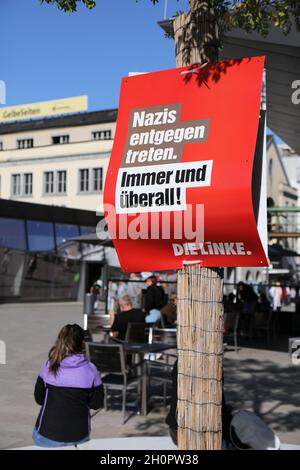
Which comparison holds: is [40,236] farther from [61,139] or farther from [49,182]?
[61,139]

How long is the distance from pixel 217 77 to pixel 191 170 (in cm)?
53

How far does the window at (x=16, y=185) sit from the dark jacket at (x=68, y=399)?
49.5m

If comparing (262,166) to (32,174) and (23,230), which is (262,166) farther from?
(32,174)

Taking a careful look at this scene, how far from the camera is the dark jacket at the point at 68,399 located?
4.43 metres

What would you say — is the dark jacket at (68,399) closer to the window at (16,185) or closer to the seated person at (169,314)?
the seated person at (169,314)

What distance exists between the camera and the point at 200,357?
335 cm

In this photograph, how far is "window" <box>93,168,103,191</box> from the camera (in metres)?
49.0

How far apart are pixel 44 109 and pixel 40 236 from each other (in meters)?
37.4

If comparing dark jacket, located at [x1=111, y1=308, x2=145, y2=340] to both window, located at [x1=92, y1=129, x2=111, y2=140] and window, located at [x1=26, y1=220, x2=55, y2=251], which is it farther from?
window, located at [x1=92, y1=129, x2=111, y2=140]

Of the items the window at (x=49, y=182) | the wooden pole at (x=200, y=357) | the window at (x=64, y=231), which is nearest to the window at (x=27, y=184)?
the window at (x=49, y=182)

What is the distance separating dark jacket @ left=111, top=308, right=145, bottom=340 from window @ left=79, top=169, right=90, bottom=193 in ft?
134

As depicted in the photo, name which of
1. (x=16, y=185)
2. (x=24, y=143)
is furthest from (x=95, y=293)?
(x=24, y=143)
